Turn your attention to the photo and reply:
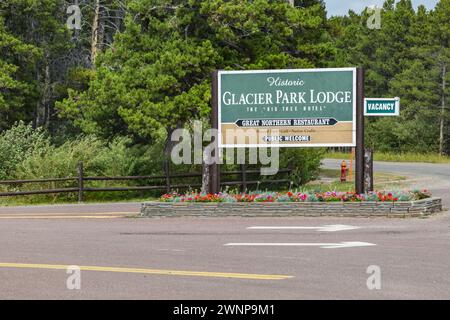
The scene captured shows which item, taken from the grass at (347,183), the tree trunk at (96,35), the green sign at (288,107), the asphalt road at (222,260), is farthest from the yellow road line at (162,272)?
the tree trunk at (96,35)

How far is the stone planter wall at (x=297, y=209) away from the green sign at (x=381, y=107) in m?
2.33

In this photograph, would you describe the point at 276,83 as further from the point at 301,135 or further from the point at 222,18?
the point at 222,18

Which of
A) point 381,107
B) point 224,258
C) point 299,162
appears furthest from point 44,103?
point 224,258

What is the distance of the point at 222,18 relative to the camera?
31578 millimetres

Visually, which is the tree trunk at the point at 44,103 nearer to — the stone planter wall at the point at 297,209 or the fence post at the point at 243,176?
the fence post at the point at 243,176

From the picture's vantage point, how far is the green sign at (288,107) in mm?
20641

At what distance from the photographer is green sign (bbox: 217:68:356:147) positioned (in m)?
20.6

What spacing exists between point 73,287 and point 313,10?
93.5 ft

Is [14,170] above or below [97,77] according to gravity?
below

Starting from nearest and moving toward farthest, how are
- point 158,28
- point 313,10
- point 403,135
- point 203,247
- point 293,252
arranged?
1. point 293,252
2. point 203,247
3. point 158,28
4. point 313,10
5. point 403,135

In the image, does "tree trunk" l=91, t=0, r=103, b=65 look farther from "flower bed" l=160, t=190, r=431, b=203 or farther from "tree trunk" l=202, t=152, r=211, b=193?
"flower bed" l=160, t=190, r=431, b=203

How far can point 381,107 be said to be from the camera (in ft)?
66.2
